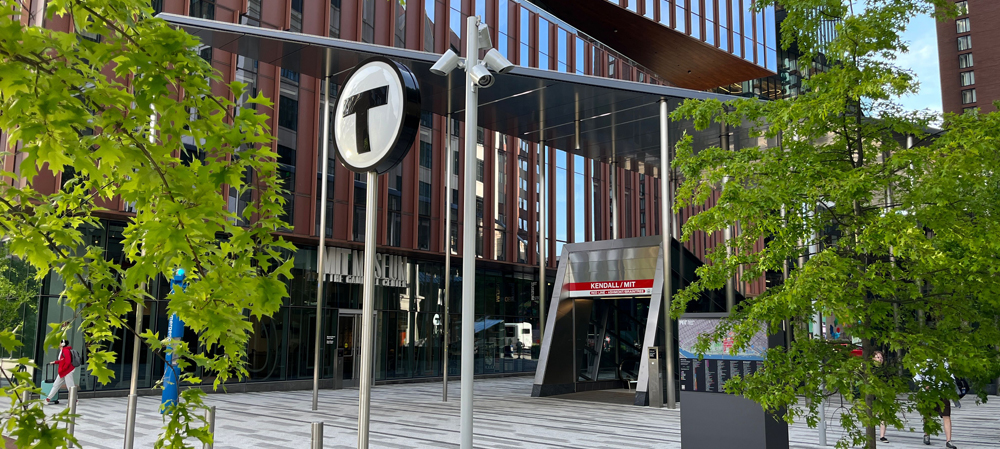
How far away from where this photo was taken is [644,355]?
18594mm

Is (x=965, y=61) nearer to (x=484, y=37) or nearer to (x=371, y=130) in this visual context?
(x=484, y=37)

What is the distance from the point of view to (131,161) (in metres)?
2.67

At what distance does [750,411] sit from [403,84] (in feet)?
24.9

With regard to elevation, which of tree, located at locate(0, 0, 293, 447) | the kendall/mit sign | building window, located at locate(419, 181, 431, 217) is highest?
building window, located at locate(419, 181, 431, 217)

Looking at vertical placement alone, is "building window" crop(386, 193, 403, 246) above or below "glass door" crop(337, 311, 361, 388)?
above

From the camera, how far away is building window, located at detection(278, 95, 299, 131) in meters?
23.8

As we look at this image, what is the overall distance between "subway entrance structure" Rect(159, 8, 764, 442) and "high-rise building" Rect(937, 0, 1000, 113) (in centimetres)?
7104

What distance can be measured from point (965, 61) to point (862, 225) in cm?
9907

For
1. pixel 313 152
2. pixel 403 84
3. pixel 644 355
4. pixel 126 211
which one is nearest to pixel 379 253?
pixel 313 152

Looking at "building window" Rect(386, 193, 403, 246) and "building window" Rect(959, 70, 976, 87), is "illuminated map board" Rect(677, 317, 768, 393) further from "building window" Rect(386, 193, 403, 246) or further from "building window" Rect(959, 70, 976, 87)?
"building window" Rect(959, 70, 976, 87)

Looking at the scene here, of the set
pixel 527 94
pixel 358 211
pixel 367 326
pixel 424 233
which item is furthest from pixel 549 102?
pixel 367 326

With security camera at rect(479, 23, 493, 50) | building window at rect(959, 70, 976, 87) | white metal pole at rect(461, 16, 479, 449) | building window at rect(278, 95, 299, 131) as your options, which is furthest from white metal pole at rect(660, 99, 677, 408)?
building window at rect(959, 70, 976, 87)

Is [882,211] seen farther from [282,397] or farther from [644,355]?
[282,397]

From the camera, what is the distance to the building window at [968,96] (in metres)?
88.7
